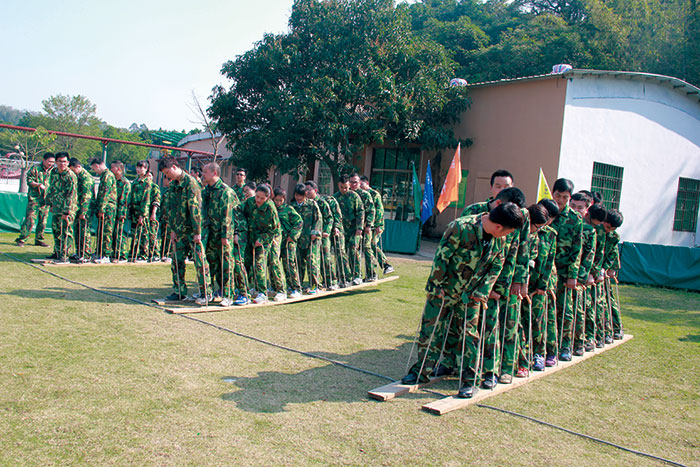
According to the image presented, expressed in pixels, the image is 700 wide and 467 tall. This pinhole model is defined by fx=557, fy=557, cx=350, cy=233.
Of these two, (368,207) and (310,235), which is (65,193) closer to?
(310,235)

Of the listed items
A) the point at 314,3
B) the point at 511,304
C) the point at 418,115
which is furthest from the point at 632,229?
the point at 511,304

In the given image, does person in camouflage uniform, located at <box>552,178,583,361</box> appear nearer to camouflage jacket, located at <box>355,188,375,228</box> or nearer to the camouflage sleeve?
the camouflage sleeve

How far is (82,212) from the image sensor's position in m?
10.4

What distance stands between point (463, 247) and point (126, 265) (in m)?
8.22

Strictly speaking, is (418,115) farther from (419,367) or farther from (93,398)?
(93,398)

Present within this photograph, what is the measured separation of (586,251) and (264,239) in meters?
4.50

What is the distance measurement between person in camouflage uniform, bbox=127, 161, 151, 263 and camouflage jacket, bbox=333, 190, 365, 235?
398 centimetres

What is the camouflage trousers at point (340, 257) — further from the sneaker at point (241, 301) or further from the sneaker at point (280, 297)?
the sneaker at point (241, 301)

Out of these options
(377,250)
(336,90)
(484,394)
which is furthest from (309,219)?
(336,90)

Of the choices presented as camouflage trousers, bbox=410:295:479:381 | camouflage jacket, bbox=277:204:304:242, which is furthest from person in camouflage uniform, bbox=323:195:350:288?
camouflage trousers, bbox=410:295:479:381

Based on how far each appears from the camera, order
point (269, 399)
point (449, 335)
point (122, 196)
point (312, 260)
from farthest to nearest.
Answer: point (122, 196), point (312, 260), point (449, 335), point (269, 399)

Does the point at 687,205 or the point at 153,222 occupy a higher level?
the point at 687,205

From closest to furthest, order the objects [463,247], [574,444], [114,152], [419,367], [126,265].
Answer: [574,444], [463,247], [419,367], [126,265], [114,152]

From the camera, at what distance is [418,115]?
1950 cm
